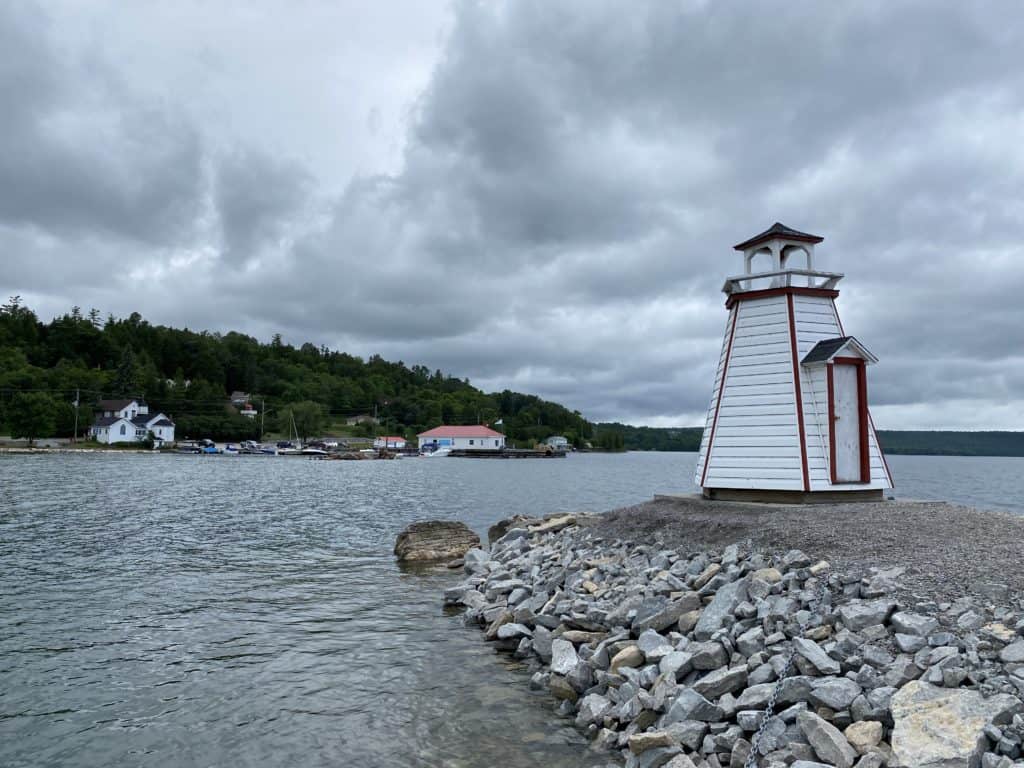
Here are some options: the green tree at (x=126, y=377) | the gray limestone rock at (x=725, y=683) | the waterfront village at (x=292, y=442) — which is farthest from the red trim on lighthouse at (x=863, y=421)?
the green tree at (x=126, y=377)

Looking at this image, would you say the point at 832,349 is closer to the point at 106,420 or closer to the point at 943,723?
the point at 943,723

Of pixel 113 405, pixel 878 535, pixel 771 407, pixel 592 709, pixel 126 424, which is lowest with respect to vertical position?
pixel 592 709

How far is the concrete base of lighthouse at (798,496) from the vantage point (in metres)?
13.2

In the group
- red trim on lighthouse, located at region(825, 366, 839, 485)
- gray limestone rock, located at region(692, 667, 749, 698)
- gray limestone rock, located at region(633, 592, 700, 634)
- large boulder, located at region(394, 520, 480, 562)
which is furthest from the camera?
large boulder, located at region(394, 520, 480, 562)

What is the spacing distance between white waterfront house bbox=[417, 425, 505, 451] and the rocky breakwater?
13263 cm

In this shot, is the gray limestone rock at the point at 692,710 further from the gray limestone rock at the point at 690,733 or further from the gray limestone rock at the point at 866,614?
the gray limestone rock at the point at 866,614

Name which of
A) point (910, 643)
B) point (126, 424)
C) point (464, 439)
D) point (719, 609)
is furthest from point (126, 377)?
point (910, 643)

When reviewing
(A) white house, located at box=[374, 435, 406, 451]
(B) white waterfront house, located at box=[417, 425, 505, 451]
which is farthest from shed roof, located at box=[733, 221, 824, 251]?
(B) white waterfront house, located at box=[417, 425, 505, 451]

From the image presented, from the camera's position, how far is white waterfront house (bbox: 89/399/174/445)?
346 feet

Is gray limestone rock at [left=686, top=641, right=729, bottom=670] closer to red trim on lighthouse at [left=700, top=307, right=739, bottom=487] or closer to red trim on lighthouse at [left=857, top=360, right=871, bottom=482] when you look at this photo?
red trim on lighthouse at [left=700, top=307, right=739, bottom=487]

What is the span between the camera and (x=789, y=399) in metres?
13.6

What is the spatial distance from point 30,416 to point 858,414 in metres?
105

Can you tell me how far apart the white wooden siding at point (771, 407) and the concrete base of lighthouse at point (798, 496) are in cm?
13

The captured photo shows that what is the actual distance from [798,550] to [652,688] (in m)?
3.17
